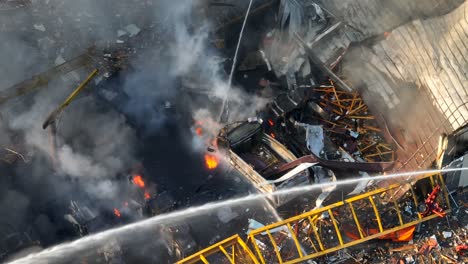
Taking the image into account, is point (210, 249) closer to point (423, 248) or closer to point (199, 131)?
point (199, 131)

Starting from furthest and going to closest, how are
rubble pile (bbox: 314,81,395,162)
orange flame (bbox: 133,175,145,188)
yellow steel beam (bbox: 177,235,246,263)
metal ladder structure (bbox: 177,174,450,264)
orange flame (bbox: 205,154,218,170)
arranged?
rubble pile (bbox: 314,81,395,162), orange flame (bbox: 205,154,218,170), orange flame (bbox: 133,175,145,188), metal ladder structure (bbox: 177,174,450,264), yellow steel beam (bbox: 177,235,246,263)

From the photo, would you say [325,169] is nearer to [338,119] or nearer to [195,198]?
[338,119]

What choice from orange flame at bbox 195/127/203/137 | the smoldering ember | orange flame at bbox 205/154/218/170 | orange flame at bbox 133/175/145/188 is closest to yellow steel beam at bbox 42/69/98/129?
the smoldering ember

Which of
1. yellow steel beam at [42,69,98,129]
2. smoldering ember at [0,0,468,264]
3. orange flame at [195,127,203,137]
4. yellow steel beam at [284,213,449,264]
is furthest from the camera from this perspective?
orange flame at [195,127,203,137]

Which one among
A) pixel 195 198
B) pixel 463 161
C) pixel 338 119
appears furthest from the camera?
pixel 338 119

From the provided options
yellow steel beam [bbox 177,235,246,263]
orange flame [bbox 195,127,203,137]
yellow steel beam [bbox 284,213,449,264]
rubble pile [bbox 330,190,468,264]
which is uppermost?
orange flame [bbox 195,127,203,137]

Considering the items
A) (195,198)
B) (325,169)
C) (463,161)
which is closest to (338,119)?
(325,169)

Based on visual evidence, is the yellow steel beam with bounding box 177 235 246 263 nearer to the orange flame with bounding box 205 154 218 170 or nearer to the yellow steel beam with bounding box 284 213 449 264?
the yellow steel beam with bounding box 284 213 449 264

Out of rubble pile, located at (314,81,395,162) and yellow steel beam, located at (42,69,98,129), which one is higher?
yellow steel beam, located at (42,69,98,129)

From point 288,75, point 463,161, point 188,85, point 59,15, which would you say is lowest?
point 463,161
